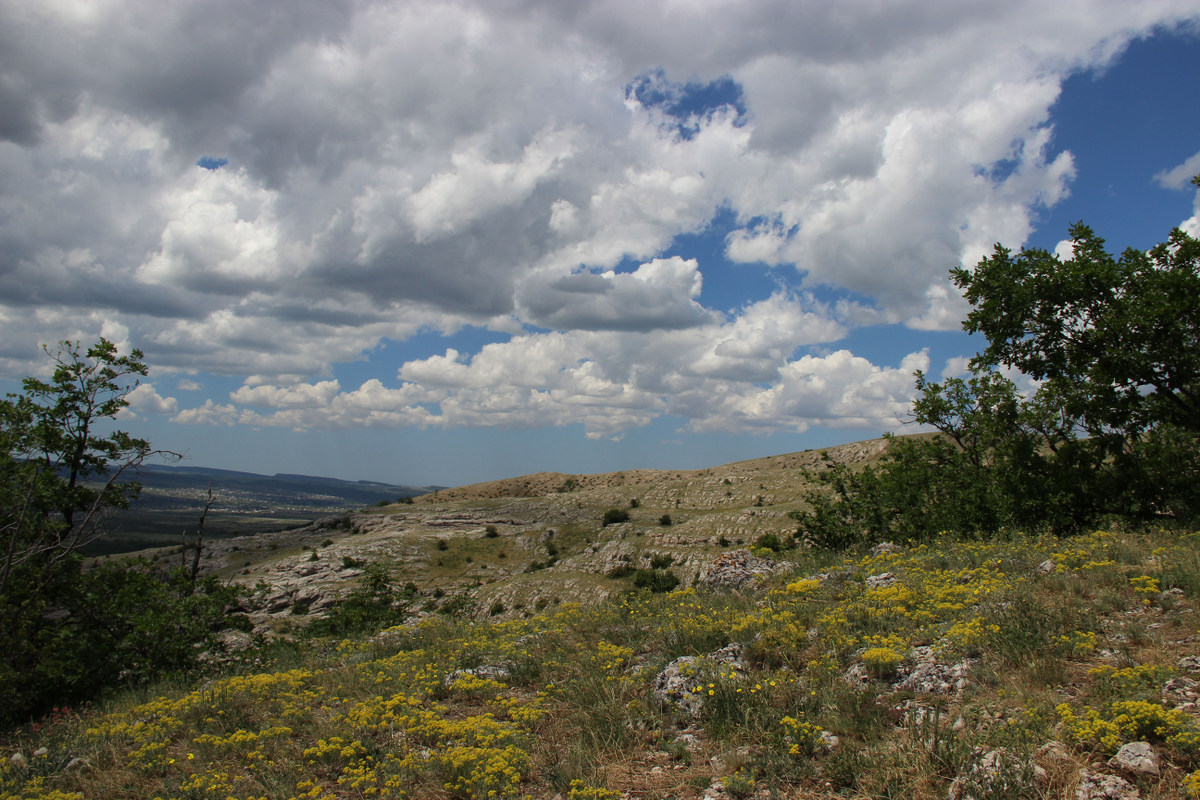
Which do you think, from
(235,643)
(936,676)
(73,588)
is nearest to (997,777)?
(936,676)

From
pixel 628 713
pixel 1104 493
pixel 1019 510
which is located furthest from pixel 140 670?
pixel 1104 493

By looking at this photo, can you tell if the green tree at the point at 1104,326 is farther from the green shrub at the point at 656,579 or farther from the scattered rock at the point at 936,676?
the green shrub at the point at 656,579

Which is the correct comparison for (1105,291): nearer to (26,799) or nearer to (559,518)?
(26,799)

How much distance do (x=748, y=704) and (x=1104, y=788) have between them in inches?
127

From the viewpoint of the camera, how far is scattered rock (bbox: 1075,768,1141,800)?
4418 mm

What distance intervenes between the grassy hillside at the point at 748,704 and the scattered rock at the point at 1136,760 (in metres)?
0.02

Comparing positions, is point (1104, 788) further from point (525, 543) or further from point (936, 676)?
point (525, 543)

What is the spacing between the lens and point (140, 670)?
14.0 metres

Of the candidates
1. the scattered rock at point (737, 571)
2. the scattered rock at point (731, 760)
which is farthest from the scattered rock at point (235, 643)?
the scattered rock at point (731, 760)

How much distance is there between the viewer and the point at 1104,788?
449 centimetres

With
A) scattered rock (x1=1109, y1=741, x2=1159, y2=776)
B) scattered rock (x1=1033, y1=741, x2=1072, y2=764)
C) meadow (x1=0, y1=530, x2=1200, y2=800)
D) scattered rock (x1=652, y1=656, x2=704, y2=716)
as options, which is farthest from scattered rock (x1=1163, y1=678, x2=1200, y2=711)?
scattered rock (x1=652, y1=656, x2=704, y2=716)

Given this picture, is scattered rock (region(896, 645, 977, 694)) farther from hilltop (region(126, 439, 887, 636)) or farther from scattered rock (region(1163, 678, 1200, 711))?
hilltop (region(126, 439, 887, 636))

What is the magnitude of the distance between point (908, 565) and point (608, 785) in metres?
9.04

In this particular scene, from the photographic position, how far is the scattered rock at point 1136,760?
4562 millimetres
